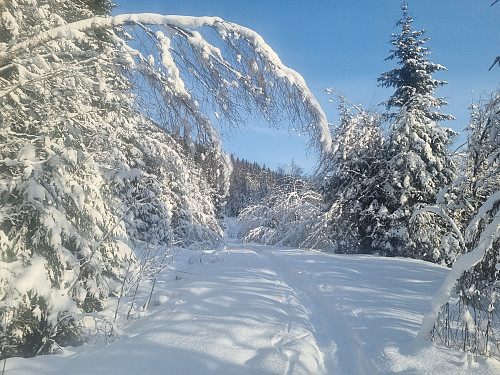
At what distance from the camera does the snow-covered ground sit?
9.97 feet

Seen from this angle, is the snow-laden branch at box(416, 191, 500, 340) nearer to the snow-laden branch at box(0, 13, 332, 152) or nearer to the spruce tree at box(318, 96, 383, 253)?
the snow-laden branch at box(0, 13, 332, 152)

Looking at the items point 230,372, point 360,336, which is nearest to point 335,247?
point 360,336

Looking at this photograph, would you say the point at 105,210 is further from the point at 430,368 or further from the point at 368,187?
the point at 368,187

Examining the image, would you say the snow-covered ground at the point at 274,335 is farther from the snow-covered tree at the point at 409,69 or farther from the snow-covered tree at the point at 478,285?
the snow-covered tree at the point at 409,69

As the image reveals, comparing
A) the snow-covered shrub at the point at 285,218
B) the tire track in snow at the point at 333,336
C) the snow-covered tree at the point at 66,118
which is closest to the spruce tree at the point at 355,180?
the snow-covered shrub at the point at 285,218

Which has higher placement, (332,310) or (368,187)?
(368,187)

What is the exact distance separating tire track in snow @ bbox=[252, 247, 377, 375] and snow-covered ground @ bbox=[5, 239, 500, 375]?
13 mm

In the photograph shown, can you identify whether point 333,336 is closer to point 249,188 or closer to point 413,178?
point 413,178

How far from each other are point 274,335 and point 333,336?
91cm

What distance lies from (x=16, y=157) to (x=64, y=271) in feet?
5.30

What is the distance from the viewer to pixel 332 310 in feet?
17.1

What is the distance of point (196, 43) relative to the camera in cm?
271

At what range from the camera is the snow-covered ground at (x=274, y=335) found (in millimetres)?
3039

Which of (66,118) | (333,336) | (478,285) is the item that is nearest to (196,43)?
(66,118)
